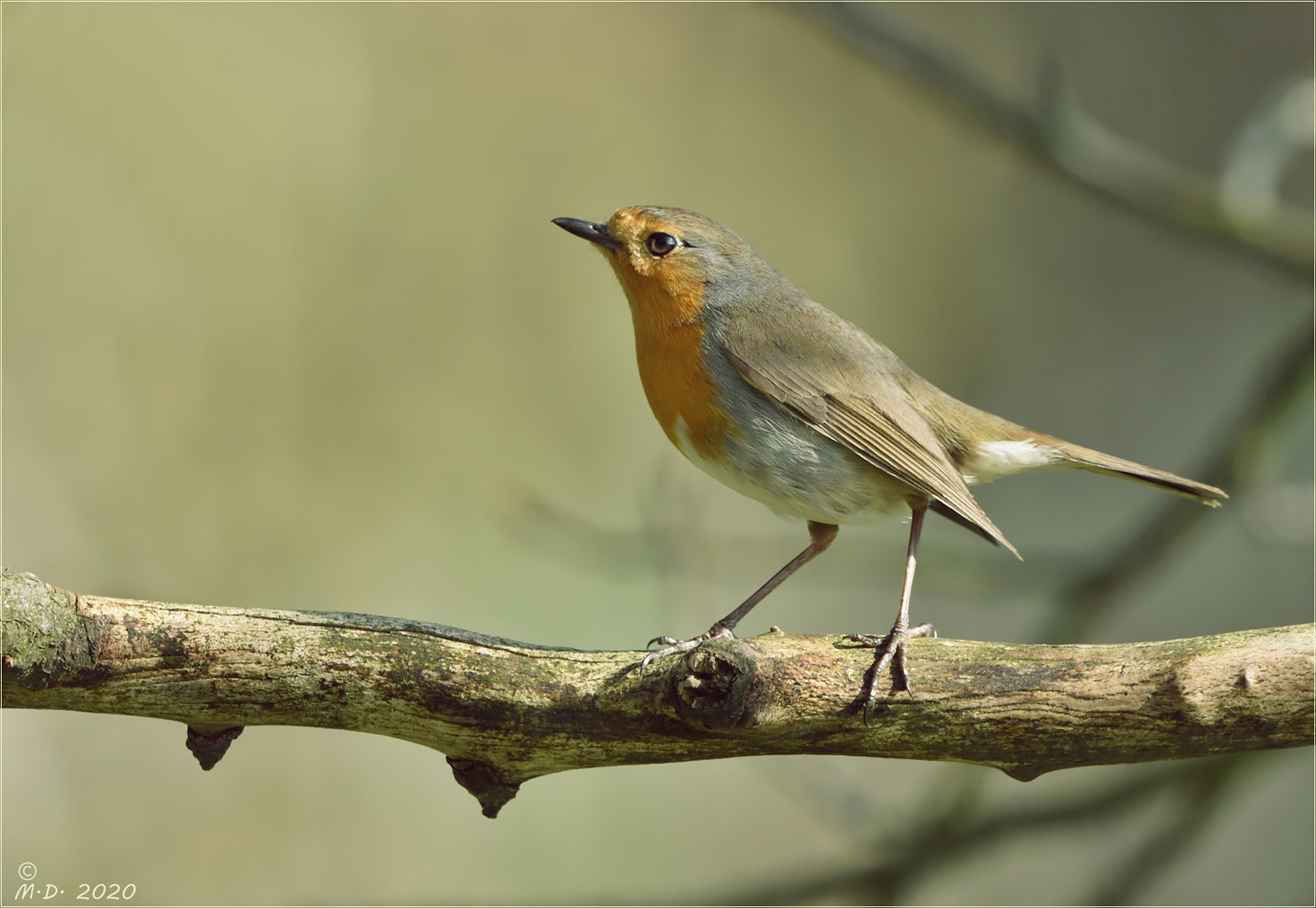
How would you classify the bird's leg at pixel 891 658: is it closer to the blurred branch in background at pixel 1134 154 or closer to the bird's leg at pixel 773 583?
the bird's leg at pixel 773 583

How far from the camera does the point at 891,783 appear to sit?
5.32 m

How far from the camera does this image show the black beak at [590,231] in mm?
3672

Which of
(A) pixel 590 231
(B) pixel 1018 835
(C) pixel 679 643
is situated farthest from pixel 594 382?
(B) pixel 1018 835

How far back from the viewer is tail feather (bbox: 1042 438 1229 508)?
3.28 metres

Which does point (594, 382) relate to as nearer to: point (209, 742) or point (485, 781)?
point (485, 781)

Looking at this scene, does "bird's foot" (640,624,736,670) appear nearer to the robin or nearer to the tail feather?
the robin

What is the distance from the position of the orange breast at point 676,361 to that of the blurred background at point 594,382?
3.05ft

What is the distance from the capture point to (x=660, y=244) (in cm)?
365

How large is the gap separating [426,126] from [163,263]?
4.51 ft

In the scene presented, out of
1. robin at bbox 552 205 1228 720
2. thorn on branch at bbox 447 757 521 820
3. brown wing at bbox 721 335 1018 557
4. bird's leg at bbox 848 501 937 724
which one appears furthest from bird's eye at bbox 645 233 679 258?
thorn on branch at bbox 447 757 521 820

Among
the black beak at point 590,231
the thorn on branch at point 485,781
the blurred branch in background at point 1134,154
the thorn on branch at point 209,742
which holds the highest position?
the blurred branch in background at point 1134,154

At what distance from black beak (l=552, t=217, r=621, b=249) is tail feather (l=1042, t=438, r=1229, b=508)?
154 cm

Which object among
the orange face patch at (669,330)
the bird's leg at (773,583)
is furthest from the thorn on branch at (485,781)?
the orange face patch at (669,330)

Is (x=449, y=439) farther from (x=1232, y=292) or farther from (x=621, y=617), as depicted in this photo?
(x=1232, y=292)
